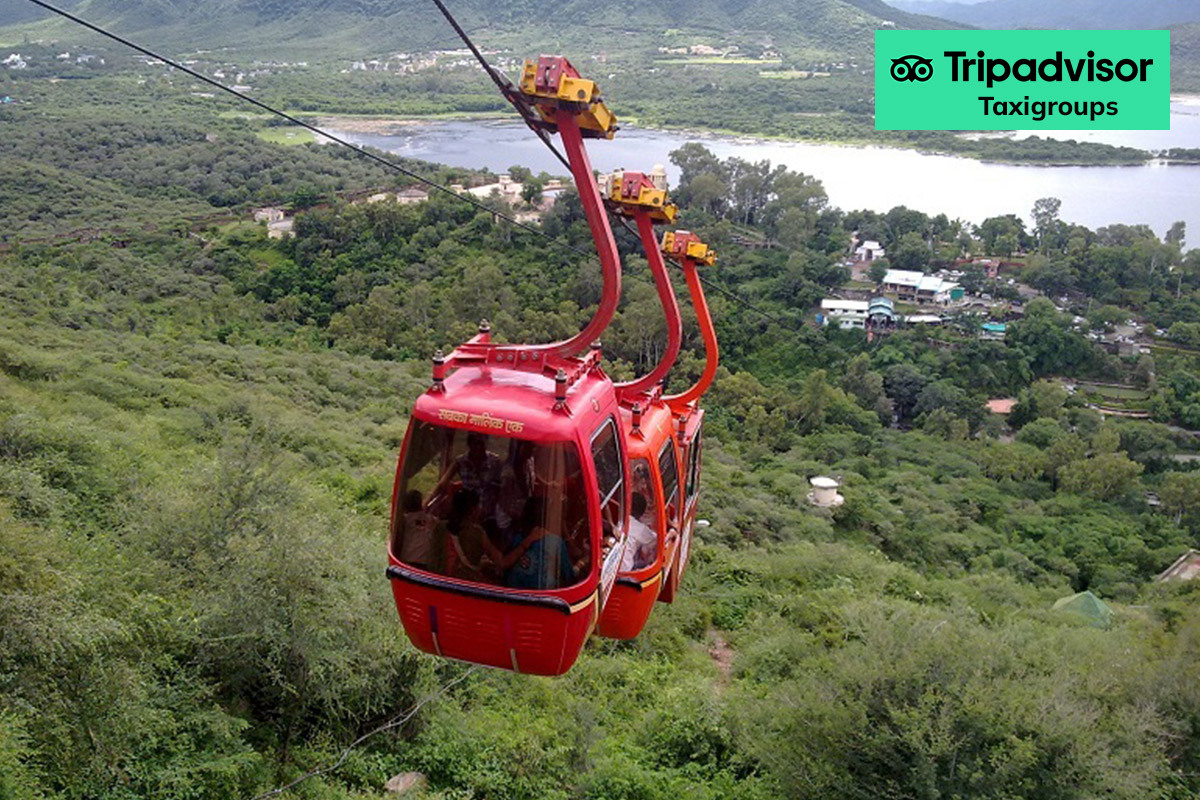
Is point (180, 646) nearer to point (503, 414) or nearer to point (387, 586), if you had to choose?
point (387, 586)

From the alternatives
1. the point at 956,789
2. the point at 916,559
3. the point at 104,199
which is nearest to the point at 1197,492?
the point at 916,559

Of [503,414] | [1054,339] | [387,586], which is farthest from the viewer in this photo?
[1054,339]

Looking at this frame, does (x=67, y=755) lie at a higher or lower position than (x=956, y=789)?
higher

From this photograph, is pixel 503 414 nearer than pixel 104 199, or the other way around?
pixel 503 414

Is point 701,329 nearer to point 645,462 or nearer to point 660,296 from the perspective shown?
point 660,296

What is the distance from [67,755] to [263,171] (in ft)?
151

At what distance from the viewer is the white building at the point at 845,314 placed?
108ft

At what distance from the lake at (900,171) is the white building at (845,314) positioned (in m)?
15.0

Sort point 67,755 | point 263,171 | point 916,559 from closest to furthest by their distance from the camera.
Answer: point 67,755 → point 916,559 → point 263,171

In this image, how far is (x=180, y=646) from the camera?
6.04m

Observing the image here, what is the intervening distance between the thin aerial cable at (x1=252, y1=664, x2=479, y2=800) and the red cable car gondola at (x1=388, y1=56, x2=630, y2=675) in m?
1.86

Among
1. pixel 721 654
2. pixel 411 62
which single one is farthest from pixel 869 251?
pixel 411 62

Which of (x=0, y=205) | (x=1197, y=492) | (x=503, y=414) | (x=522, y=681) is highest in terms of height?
(x=0, y=205)

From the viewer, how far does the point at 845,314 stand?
33156 mm
